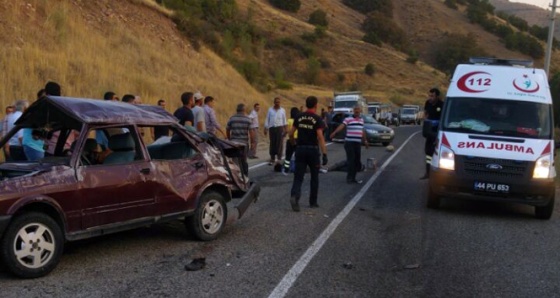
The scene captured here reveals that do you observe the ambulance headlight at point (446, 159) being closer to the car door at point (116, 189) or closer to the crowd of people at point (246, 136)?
the crowd of people at point (246, 136)

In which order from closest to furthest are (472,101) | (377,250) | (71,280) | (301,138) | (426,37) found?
(71,280) → (377,250) → (301,138) → (472,101) → (426,37)

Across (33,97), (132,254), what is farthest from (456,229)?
(33,97)

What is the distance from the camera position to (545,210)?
9.00m

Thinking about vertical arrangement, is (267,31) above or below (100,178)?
above

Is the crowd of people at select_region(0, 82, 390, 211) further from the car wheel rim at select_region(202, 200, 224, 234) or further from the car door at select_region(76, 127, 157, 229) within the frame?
the car wheel rim at select_region(202, 200, 224, 234)

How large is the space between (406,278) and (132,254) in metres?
2.98

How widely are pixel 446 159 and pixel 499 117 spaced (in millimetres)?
1351

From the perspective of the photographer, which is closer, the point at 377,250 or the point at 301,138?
the point at 377,250

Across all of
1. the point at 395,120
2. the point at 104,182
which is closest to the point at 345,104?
the point at 395,120

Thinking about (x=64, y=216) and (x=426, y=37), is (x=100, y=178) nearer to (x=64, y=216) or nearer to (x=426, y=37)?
(x=64, y=216)

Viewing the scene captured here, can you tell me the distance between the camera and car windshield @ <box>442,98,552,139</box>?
30.9 feet

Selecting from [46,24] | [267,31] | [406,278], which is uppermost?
[267,31]

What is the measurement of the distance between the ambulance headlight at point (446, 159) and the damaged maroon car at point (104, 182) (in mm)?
3190

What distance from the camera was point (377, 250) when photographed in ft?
22.5
